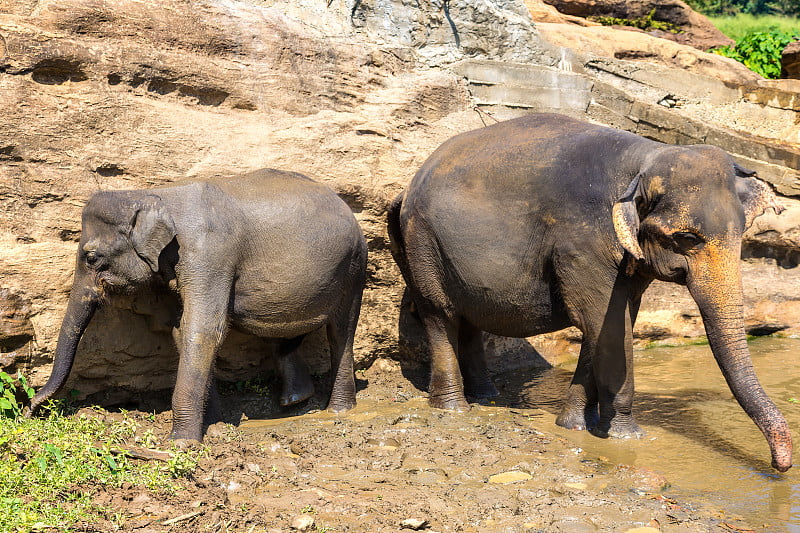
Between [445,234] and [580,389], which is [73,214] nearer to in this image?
[445,234]

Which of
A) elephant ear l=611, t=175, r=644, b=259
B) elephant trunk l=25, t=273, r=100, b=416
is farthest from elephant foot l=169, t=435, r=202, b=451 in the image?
elephant ear l=611, t=175, r=644, b=259

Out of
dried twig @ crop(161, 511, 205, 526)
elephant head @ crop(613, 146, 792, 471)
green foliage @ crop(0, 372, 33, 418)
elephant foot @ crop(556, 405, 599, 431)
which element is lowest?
green foliage @ crop(0, 372, 33, 418)

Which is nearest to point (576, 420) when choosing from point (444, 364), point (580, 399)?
point (580, 399)

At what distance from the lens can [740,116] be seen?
32.2 feet

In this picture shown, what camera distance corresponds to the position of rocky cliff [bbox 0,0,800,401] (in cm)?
584

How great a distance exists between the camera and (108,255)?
17.9 feet

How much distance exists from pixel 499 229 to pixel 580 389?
120 cm

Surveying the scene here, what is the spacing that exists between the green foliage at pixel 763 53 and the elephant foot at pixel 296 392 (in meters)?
9.32

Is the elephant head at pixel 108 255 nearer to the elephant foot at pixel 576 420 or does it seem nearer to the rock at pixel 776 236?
the elephant foot at pixel 576 420

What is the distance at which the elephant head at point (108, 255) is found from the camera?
5379mm

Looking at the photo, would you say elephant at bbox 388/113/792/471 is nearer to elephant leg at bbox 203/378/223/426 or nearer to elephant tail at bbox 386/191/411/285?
elephant tail at bbox 386/191/411/285

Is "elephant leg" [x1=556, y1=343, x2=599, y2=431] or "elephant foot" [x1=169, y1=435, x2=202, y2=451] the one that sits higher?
"elephant leg" [x1=556, y1=343, x2=599, y2=431]

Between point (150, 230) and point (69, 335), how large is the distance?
82cm

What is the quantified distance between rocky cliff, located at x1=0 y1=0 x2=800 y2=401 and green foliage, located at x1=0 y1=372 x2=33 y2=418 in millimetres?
116
